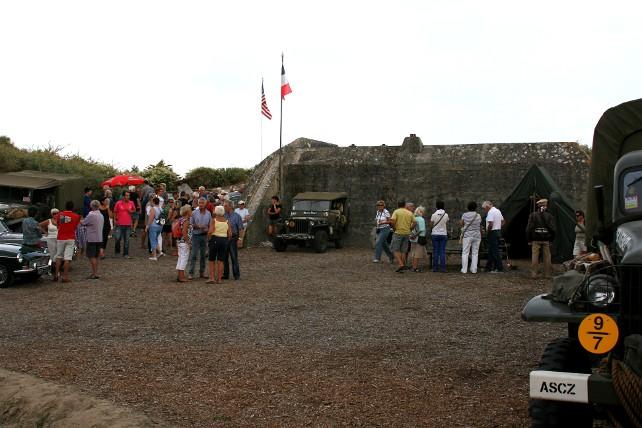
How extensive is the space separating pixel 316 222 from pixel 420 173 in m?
3.99

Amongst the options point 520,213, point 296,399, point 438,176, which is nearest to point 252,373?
point 296,399

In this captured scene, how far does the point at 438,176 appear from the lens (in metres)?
22.1

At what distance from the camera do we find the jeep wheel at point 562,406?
4695 mm

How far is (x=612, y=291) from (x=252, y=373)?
3.74m

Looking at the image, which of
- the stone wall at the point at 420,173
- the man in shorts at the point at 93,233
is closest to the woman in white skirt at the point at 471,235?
the stone wall at the point at 420,173

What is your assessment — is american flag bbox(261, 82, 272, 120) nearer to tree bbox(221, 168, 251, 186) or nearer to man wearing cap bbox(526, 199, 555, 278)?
man wearing cap bbox(526, 199, 555, 278)

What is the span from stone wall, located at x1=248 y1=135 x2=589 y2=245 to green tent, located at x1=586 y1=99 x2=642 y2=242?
1404cm

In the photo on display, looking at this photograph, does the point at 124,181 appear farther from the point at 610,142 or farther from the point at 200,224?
the point at 610,142

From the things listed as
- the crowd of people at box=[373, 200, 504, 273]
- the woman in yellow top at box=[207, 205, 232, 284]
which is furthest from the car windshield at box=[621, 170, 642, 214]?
the crowd of people at box=[373, 200, 504, 273]

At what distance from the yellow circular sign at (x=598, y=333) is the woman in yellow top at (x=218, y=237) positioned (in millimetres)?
9214

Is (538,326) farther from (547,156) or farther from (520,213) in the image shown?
(547,156)

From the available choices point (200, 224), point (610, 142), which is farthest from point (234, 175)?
point (610, 142)

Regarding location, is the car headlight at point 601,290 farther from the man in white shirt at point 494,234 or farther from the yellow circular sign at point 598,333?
the man in white shirt at point 494,234

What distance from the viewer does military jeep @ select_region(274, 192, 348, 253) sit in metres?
20.3
